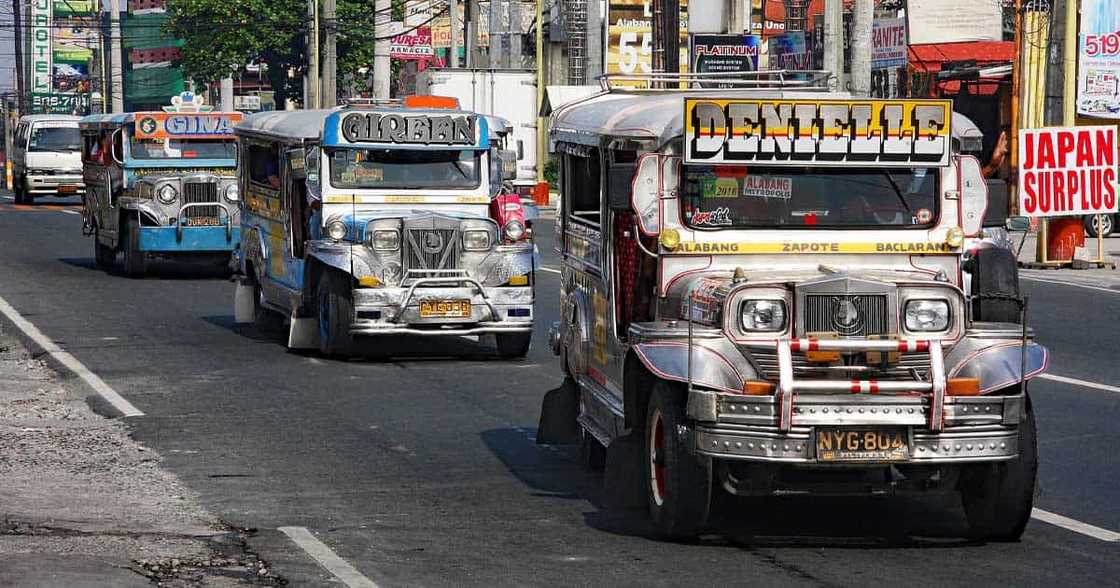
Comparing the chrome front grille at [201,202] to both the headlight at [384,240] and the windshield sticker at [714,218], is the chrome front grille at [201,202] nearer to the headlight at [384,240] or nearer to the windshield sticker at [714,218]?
the headlight at [384,240]

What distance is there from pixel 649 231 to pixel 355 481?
260 cm

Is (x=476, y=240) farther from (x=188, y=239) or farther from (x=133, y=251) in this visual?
(x=133, y=251)

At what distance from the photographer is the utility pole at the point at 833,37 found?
35.5 meters

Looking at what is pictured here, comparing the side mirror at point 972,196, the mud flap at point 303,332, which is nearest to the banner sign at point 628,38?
the mud flap at point 303,332

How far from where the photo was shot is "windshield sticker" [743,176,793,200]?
9.84 m

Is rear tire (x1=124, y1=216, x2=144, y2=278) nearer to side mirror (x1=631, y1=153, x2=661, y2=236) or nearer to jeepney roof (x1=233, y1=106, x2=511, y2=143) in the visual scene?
jeepney roof (x1=233, y1=106, x2=511, y2=143)

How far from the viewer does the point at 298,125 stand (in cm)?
1889

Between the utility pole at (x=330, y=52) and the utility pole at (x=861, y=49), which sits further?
the utility pole at (x=330, y=52)

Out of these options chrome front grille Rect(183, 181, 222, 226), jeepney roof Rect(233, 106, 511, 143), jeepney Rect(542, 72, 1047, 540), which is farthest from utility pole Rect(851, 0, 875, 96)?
jeepney Rect(542, 72, 1047, 540)

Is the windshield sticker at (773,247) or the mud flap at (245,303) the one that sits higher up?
the windshield sticker at (773,247)

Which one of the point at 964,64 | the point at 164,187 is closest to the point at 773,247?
the point at 164,187

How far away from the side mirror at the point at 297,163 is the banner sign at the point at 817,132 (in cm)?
946

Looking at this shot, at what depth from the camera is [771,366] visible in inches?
347

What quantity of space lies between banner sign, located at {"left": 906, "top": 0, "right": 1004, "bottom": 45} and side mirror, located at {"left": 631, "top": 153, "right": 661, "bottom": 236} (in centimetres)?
3199
